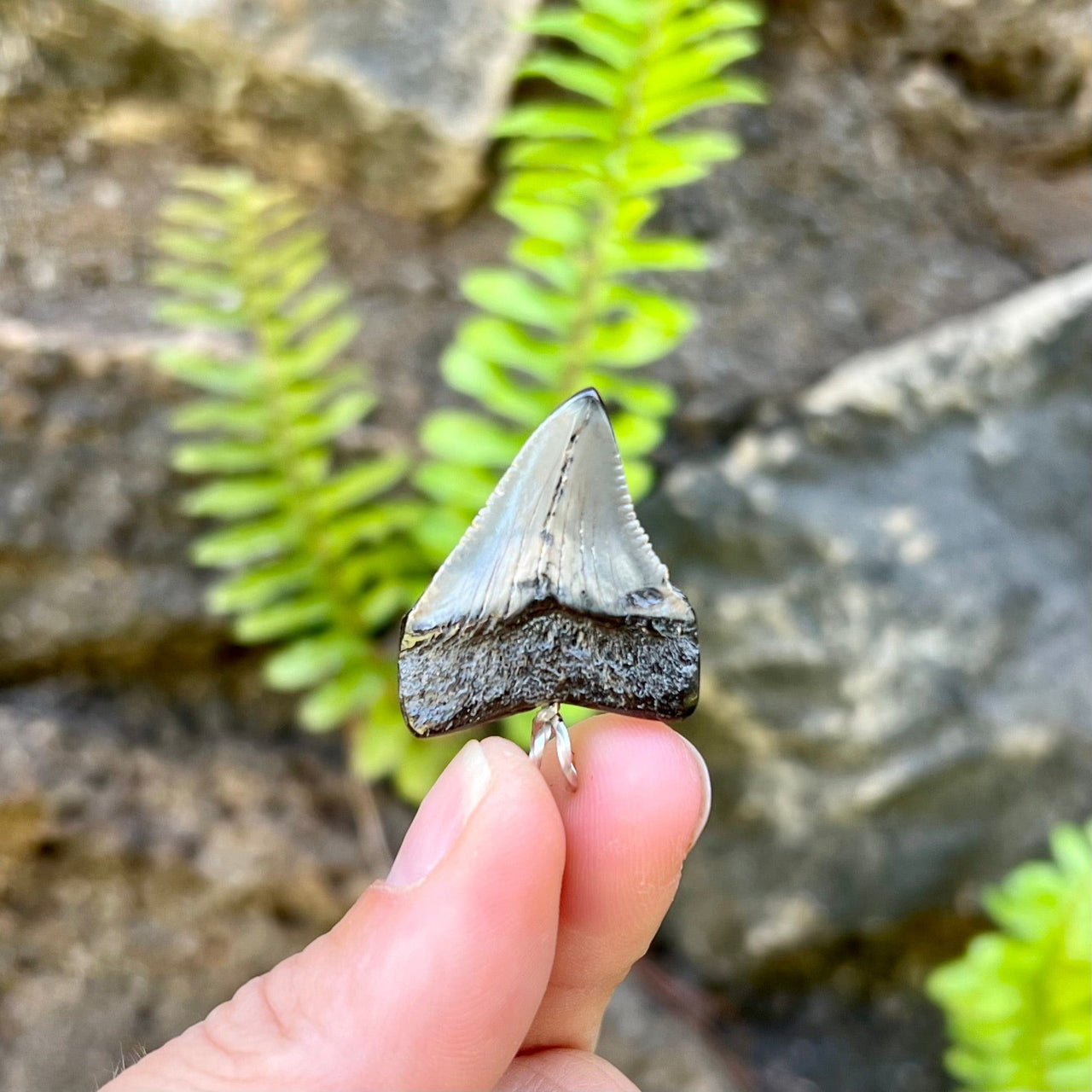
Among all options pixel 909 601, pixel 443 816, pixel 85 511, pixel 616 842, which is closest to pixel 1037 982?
pixel 909 601

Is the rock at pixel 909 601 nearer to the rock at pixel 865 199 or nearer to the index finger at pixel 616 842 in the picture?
the rock at pixel 865 199

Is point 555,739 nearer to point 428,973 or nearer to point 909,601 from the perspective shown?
point 428,973

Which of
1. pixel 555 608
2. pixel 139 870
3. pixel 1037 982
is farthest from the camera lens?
pixel 139 870

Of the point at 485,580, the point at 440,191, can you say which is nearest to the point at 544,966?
the point at 485,580

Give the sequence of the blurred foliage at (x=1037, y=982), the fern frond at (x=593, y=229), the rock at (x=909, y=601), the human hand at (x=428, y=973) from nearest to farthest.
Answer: the human hand at (x=428, y=973) → the fern frond at (x=593, y=229) → the blurred foliage at (x=1037, y=982) → the rock at (x=909, y=601)

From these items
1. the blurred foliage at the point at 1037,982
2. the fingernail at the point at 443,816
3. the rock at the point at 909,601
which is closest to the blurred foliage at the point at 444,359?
the rock at the point at 909,601

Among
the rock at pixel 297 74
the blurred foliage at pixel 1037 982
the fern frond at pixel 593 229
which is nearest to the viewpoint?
the fern frond at pixel 593 229
